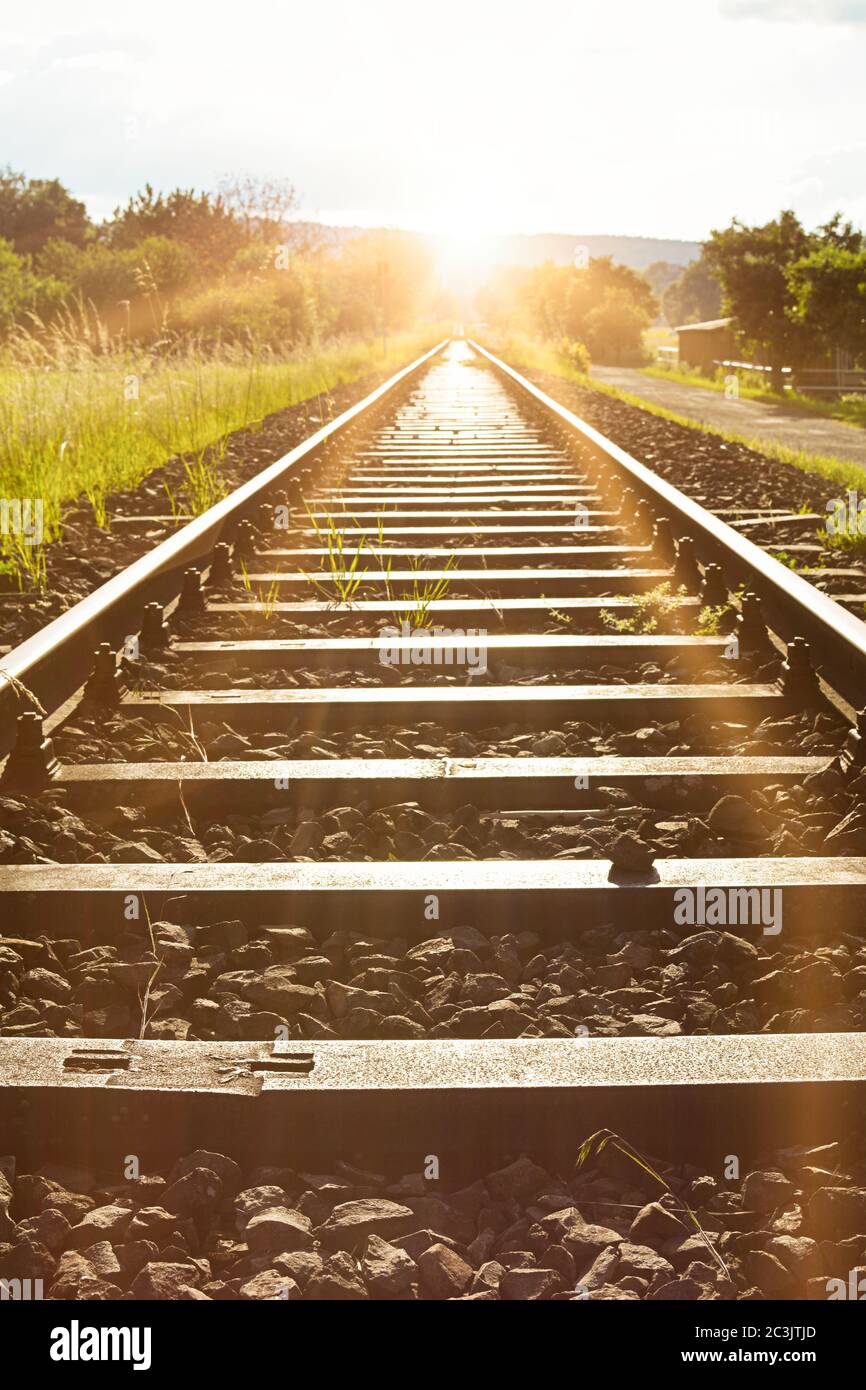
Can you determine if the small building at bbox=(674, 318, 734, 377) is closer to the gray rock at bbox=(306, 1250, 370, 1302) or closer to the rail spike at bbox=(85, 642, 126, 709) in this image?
the rail spike at bbox=(85, 642, 126, 709)

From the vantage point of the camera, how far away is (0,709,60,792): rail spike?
2975 mm

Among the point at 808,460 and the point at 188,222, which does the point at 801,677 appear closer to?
the point at 808,460

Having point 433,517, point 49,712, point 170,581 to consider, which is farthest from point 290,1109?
point 433,517

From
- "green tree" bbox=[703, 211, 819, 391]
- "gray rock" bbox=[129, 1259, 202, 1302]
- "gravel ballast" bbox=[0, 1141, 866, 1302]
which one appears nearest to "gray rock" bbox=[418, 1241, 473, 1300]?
"gravel ballast" bbox=[0, 1141, 866, 1302]

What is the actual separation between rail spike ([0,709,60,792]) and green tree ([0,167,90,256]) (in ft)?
200

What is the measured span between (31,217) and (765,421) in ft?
169

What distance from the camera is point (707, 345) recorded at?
4453 cm

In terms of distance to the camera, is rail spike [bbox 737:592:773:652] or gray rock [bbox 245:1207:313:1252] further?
rail spike [bbox 737:592:773:652]

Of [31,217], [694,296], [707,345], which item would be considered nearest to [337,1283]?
[707,345]

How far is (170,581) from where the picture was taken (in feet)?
15.2

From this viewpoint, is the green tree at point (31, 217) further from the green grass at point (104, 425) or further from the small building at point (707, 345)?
the green grass at point (104, 425)

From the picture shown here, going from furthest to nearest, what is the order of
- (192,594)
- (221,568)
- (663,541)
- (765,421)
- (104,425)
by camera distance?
(765,421), (104,425), (663,541), (221,568), (192,594)

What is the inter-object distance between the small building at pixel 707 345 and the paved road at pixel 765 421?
632 inches
